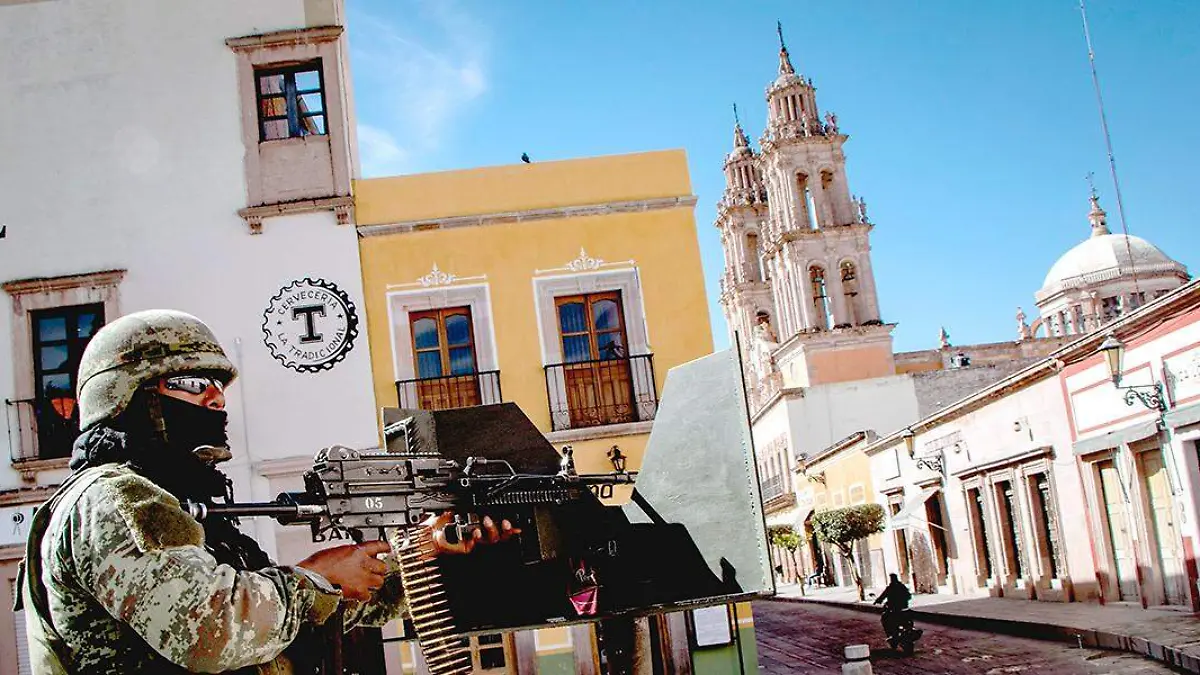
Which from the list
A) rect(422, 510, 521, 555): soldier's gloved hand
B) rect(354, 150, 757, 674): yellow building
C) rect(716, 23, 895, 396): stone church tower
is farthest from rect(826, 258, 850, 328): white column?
rect(422, 510, 521, 555): soldier's gloved hand

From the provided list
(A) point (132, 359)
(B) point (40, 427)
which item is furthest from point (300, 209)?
(A) point (132, 359)

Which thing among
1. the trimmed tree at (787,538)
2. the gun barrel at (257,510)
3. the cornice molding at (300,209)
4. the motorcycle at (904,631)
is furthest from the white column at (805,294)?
the gun barrel at (257,510)

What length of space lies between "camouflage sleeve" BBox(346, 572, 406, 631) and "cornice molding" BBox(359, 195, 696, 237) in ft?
34.8

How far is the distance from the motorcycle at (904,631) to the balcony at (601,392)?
230 inches

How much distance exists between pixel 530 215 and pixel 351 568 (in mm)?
11258

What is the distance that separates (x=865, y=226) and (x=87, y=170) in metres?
36.6

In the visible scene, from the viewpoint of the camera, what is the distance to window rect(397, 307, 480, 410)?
14.0m

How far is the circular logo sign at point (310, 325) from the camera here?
13805 millimetres

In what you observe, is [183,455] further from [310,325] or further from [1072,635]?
[1072,635]

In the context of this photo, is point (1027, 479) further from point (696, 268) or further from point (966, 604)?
point (696, 268)

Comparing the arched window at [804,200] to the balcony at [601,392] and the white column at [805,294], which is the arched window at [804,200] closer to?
the white column at [805,294]

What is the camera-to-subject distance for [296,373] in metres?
13.8

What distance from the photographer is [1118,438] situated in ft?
59.4

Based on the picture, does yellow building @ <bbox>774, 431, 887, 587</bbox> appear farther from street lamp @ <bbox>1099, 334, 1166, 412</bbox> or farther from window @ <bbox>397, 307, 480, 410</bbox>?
window @ <bbox>397, 307, 480, 410</bbox>
